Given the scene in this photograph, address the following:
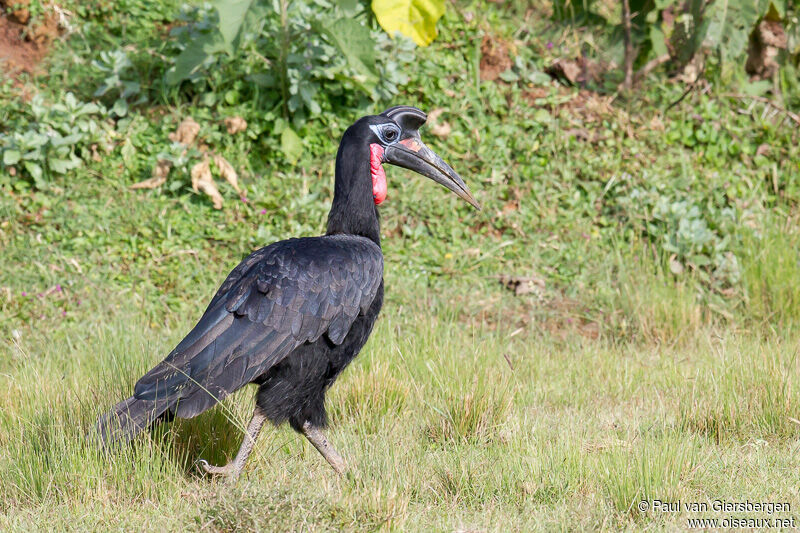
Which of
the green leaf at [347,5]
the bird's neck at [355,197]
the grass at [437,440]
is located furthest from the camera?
the green leaf at [347,5]

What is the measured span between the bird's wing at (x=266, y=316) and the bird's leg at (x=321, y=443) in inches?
16.2

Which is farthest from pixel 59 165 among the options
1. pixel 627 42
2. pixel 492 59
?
pixel 627 42

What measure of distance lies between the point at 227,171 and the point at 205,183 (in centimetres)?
19

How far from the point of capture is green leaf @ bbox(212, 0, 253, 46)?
6.09 metres

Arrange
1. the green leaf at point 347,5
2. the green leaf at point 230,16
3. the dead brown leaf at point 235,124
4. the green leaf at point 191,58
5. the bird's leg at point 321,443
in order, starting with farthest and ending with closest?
the dead brown leaf at point 235,124, the green leaf at point 191,58, the green leaf at point 347,5, the green leaf at point 230,16, the bird's leg at point 321,443

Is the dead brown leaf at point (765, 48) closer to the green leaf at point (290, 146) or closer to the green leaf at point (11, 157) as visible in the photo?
the green leaf at point (290, 146)

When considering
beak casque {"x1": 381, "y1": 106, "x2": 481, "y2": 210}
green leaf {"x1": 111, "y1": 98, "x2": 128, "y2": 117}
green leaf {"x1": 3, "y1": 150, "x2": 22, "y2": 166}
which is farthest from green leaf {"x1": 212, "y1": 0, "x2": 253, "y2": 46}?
beak casque {"x1": 381, "y1": 106, "x2": 481, "y2": 210}

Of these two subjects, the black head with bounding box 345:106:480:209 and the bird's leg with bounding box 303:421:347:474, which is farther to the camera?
the black head with bounding box 345:106:480:209

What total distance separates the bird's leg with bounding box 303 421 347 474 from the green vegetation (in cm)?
8

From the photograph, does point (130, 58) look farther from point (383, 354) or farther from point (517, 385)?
point (517, 385)

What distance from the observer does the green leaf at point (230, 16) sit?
240 inches

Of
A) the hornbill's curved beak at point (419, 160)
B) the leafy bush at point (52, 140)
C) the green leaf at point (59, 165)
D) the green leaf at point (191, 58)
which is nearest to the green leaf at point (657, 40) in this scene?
the green leaf at point (191, 58)

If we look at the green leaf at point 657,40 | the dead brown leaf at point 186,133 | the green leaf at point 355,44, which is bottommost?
the green leaf at point 657,40

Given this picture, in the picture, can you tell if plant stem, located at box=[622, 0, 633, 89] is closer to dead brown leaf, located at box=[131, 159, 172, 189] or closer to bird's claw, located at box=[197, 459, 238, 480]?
dead brown leaf, located at box=[131, 159, 172, 189]
